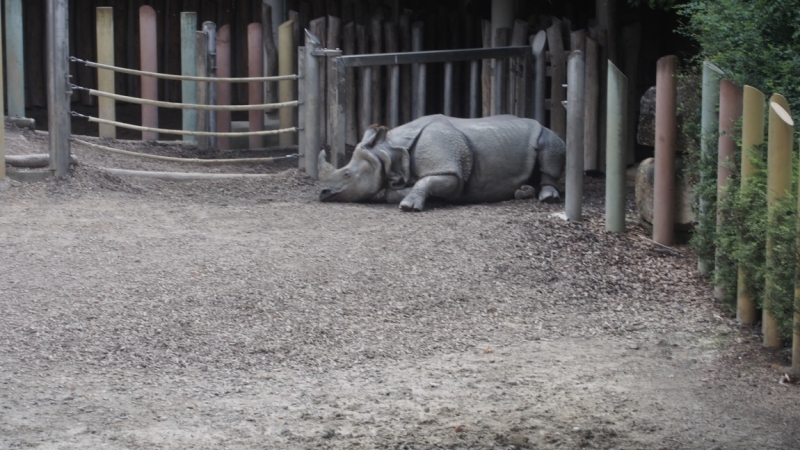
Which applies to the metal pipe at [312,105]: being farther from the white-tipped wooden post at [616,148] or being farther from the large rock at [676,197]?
the large rock at [676,197]

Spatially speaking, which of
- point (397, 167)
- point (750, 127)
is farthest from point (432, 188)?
point (750, 127)

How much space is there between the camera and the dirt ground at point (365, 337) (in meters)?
4.03

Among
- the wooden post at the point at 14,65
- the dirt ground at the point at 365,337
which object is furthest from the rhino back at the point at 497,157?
the wooden post at the point at 14,65

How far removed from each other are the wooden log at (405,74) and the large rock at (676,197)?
3932 millimetres

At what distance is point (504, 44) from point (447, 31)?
1.87 metres

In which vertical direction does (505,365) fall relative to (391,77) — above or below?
below

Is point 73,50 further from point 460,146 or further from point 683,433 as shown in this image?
point 683,433

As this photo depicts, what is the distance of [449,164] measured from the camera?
26.9 feet

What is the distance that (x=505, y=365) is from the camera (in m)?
4.79

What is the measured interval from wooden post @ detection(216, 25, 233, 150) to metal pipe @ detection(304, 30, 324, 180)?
1621 millimetres

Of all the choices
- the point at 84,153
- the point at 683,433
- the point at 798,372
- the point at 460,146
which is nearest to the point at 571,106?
the point at 460,146

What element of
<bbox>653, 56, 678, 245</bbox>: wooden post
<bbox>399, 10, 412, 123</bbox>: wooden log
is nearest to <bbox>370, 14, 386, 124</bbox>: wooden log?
<bbox>399, 10, 412, 123</bbox>: wooden log

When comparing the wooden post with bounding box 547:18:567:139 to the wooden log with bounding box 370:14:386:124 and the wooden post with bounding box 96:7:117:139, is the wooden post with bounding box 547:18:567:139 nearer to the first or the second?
the wooden log with bounding box 370:14:386:124

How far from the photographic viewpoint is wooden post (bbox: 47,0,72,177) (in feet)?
Result: 28.4
